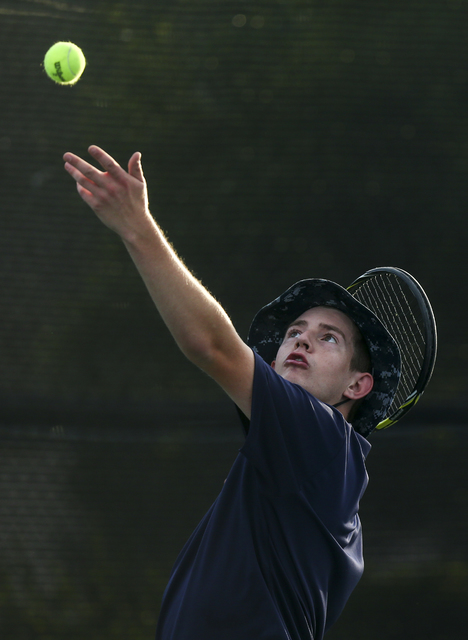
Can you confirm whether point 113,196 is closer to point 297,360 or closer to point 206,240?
point 297,360

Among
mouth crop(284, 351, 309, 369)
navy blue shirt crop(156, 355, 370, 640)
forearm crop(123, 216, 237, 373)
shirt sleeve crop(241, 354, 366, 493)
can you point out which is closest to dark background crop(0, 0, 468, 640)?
mouth crop(284, 351, 309, 369)

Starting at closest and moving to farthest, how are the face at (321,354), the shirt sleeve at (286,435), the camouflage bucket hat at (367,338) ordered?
the shirt sleeve at (286,435), the face at (321,354), the camouflage bucket hat at (367,338)

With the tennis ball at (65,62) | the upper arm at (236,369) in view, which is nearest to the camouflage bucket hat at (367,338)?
the upper arm at (236,369)

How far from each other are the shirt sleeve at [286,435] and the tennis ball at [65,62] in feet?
5.36

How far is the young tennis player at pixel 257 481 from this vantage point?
124cm

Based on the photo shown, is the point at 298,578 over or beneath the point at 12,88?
beneath

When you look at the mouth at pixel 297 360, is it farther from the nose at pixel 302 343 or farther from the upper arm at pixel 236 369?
the upper arm at pixel 236 369

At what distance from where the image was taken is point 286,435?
4.47 ft

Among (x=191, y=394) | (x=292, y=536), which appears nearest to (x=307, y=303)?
(x=292, y=536)

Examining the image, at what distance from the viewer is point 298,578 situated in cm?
146

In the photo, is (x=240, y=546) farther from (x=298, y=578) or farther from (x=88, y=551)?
(x=88, y=551)

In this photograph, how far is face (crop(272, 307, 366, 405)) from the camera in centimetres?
171

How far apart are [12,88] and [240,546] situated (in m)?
3.34

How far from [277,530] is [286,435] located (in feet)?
0.74
